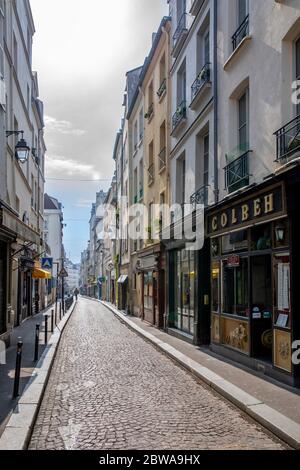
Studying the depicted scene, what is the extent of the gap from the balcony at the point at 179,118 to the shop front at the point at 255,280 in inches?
192

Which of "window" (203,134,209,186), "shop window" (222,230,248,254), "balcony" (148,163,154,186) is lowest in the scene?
"shop window" (222,230,248,254)

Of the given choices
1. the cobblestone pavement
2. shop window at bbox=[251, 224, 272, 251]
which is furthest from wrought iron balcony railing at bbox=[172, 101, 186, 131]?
the cobblestone pavement

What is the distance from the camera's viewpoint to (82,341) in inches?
594

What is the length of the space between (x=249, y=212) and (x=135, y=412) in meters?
4.38

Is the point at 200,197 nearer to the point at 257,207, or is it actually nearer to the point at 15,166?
the point at 257,207

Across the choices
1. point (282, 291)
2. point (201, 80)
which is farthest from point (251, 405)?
point (201, 80)

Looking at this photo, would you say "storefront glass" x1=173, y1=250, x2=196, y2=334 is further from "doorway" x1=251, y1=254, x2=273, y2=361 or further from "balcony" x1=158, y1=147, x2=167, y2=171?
"balcony" x1=158, y1=147, x2=167, y2=171

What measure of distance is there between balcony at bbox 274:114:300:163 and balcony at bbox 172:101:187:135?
23.7ft

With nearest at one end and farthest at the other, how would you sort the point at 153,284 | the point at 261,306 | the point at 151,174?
the point at 261,306 < the point at 153,284 < the point at 151,174

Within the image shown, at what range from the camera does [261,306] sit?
948 centimetres

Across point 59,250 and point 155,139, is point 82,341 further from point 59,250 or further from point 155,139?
point 59,250

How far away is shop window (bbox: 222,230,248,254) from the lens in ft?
32.5

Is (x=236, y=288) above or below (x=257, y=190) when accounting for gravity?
below

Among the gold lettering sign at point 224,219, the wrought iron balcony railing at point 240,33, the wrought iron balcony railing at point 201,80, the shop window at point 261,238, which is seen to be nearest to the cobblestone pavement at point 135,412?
the shop window at point 261,238
